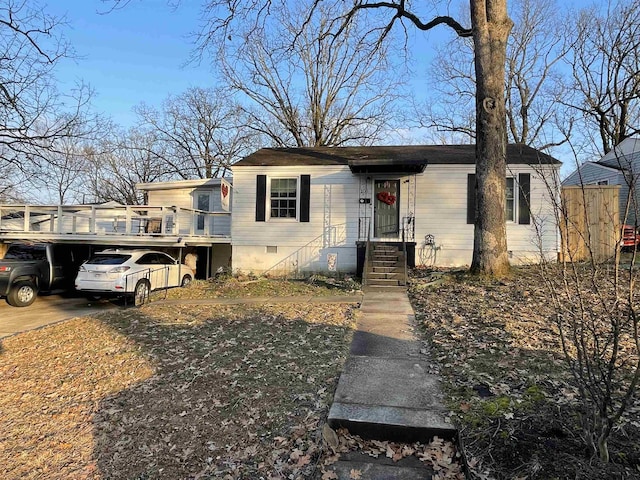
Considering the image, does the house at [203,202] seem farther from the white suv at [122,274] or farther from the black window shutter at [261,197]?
the white suv at [122,274]

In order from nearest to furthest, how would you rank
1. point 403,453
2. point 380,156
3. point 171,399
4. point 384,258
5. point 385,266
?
1. point 403,453
2. point 171,399
3. point 385,266
4. point 384,258
5. point 380,156

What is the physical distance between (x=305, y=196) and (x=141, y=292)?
606 cm

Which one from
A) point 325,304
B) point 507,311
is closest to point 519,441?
point 507,311

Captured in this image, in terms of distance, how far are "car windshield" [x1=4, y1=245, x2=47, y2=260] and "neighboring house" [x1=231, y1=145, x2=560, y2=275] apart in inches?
235

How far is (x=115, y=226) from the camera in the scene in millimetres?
15352

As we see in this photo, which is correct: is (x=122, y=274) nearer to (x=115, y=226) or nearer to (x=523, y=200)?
(x=115, y=226)

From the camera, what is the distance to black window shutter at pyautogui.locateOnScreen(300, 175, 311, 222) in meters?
14.0

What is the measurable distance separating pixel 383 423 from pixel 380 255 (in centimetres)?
904

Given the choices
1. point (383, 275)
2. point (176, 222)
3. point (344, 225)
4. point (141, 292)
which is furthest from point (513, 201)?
point (141, 292)

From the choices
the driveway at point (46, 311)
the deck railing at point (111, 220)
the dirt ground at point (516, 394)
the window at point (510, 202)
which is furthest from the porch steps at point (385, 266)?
the driveway at point (46, 311)

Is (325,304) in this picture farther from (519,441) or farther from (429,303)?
(519,441)

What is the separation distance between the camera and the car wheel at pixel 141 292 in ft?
36.6

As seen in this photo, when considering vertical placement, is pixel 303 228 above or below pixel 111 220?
below

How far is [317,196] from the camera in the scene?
1409 centimetres
